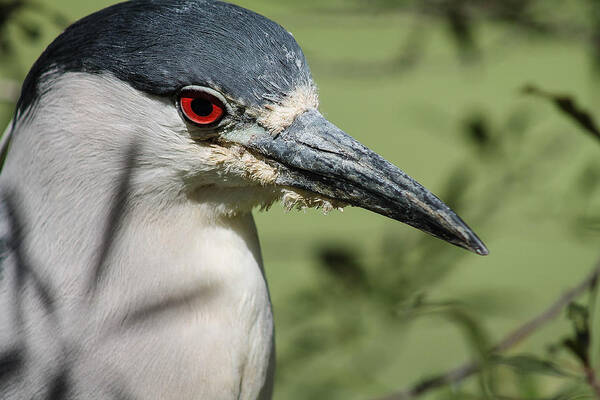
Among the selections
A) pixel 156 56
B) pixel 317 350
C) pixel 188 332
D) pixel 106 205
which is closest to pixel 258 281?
pixel 188 332

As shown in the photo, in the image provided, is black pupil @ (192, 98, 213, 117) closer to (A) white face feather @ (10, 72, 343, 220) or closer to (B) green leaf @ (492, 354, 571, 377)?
(A) white face feather @ (10, 72, 343, 220)

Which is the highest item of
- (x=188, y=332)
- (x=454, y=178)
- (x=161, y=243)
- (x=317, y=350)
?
(x=454, y=178)

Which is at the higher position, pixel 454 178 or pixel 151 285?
pixel 454 178

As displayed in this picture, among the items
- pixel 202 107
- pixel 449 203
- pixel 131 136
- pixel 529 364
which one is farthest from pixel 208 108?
pixel 449 203

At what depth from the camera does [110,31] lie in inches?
40.5

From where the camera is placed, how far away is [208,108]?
1.03 m

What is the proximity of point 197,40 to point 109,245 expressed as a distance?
0.29m

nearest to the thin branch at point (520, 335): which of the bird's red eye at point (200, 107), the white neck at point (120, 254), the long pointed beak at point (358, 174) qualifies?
the long pointed beak at point (358, 174)

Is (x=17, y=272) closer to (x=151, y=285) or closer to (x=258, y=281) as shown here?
(x=151, y=285)

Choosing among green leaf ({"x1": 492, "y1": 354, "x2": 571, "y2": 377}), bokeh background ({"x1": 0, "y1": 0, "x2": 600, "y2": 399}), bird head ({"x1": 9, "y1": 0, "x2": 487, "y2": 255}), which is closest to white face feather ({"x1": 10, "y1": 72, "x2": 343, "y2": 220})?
bird head ({"x1": 9, "y1": 0, "x2": 487, "y2": 255})

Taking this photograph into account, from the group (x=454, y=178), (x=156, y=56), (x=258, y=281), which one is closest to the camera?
(x=156, y=56)

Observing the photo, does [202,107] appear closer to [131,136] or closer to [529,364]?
[131,136]

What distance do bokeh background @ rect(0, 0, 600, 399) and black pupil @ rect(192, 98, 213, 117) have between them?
0.36 m

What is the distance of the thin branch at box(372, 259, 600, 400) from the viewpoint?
1.14m
